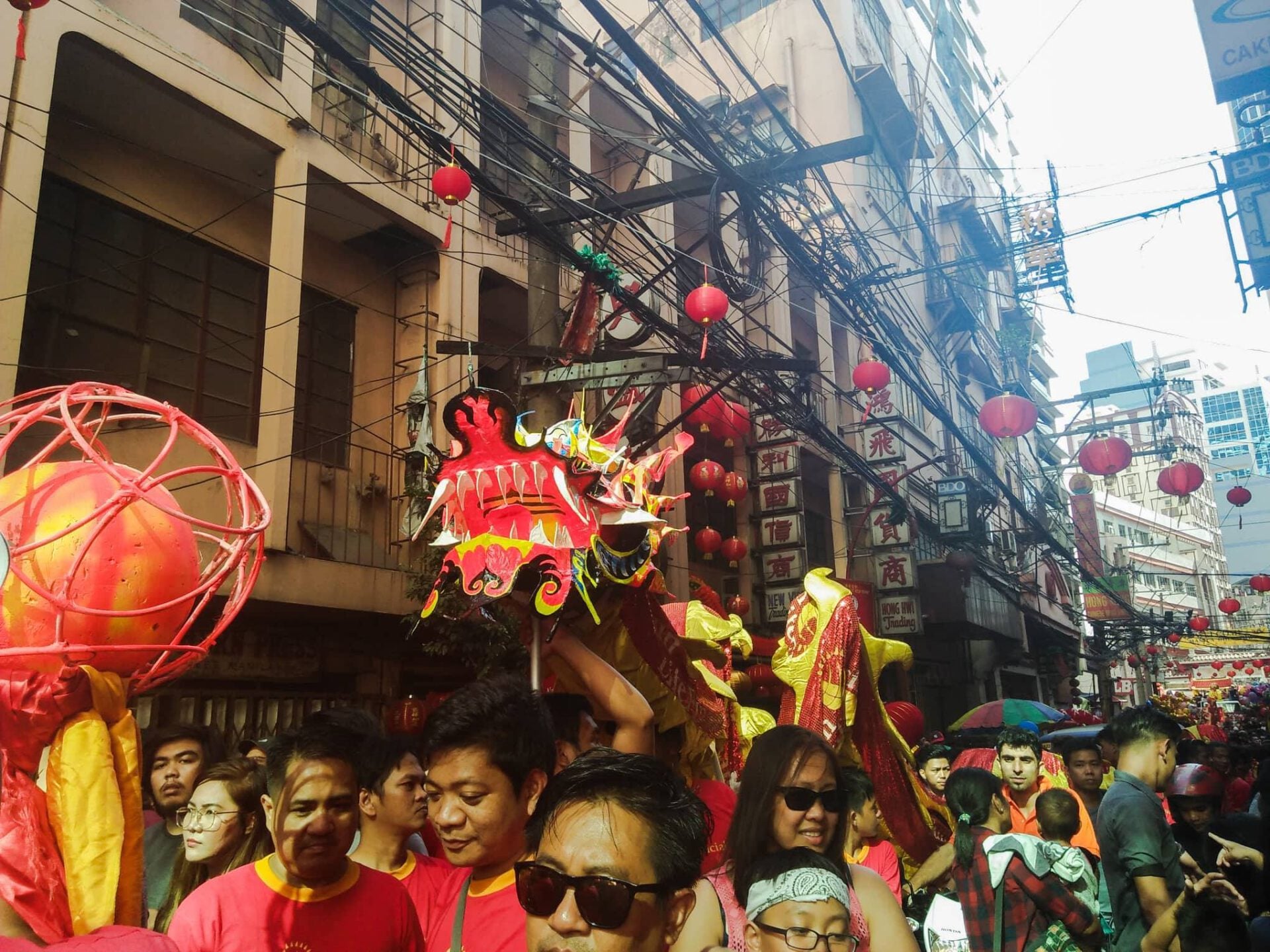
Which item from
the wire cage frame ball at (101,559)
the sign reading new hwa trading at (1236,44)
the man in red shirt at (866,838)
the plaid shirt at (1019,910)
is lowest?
A: the plaid shirt at (1019,910)

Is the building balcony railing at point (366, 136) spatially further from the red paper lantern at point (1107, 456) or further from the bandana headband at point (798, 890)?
the red paper lantern at point (1107, 456)

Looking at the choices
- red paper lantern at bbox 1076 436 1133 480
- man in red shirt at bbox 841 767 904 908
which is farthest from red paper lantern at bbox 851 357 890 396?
man in red shirt at bbox 841 767 904 908

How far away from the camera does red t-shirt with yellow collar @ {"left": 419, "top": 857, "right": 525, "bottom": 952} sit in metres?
2.33

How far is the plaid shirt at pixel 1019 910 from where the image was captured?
11.0 ft

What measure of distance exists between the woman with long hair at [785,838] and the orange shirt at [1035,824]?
216cm

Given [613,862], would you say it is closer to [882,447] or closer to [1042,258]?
[882,447]

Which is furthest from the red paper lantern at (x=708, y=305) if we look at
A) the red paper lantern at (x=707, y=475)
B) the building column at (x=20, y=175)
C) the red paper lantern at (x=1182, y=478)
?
the red paper lantern at (x=1182, y=478)

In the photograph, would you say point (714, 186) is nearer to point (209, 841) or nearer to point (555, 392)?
point (555, 392)

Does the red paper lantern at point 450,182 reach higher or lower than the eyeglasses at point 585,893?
higher

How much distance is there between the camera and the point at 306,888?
8.38ft

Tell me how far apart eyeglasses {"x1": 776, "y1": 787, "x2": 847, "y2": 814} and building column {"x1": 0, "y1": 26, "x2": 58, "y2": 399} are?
574cm

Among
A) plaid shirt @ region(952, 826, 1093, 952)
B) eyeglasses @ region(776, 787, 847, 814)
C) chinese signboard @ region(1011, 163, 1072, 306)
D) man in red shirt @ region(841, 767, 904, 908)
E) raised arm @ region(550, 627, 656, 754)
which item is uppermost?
chinese signboard @ region(1011, 163, 1072, 306)

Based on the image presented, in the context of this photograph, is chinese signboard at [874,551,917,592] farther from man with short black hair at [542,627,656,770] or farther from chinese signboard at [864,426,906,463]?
man with short black hair at [542,627,656,770]

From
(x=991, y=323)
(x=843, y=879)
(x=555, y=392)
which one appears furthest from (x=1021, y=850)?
(x=991, y=323)
